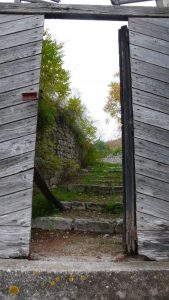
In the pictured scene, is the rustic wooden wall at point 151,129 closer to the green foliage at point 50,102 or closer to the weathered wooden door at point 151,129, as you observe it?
the weathered wooden door at point 151,129

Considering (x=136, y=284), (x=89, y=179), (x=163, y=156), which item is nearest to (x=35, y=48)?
(x=163, y=156)

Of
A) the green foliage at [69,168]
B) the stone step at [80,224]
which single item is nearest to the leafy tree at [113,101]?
the green foliage at [69,168]

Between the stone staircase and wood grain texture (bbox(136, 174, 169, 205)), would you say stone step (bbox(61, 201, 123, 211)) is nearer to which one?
the stone staircase

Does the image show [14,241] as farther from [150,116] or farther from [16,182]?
[150,116]

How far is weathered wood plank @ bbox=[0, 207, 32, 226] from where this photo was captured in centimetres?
262

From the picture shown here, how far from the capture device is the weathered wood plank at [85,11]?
327 cm

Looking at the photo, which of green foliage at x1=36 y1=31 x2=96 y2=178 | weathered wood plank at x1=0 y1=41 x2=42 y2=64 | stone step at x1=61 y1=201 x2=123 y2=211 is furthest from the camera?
green foliage at x1=36 y1=31 x2=96 y2=178

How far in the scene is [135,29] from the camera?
3236mm

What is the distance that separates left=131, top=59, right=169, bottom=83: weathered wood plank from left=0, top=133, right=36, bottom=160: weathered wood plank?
3.88 feet

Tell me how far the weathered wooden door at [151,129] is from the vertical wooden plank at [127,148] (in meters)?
0.05

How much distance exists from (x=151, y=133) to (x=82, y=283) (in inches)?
56.3

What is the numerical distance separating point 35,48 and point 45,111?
6.42 ft

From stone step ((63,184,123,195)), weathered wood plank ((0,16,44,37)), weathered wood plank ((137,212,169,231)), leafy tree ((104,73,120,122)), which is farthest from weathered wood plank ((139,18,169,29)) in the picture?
leafy tree ((104,73,120,122))

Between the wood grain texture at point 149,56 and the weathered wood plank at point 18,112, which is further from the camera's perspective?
the wood grain texture at point 149,56
